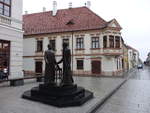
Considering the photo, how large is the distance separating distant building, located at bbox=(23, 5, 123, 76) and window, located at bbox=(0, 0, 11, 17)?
14210 mm

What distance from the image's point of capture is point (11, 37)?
14.4 m

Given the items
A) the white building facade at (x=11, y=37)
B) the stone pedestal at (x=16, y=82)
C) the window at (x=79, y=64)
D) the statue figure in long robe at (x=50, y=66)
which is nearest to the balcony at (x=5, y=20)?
the white building facade at (x=11, y=37)

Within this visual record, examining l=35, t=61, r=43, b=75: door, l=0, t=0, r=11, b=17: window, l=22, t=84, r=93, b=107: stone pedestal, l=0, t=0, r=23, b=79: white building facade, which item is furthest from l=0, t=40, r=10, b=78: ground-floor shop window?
l=35, t=61, r=43, b=75: door

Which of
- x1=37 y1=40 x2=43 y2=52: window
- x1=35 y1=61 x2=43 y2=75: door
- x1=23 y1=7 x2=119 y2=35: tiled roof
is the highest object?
x1=23 y1=7 x2=119 y2=35: tiled roof

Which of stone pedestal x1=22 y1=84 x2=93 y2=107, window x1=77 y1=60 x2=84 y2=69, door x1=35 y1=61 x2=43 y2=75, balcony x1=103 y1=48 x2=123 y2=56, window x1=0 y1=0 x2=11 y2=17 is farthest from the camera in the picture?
door x1=35 y1=61 x2=43 y2=75

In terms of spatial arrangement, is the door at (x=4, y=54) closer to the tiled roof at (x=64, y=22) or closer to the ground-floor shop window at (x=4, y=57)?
the ground-floor shop window at (x=4, y=57)

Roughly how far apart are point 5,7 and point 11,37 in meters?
2.45

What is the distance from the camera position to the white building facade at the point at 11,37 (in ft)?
44.8

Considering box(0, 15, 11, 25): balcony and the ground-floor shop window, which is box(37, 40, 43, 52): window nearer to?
the ground-floor shop window

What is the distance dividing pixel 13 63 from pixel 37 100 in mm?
7930

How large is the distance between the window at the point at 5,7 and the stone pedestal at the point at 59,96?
8.58 m

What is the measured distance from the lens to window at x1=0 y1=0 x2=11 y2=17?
13.6m

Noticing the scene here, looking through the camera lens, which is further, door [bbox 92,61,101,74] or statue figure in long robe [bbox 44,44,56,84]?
door [bbox 92,61,101,74]

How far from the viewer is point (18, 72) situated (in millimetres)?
15148
